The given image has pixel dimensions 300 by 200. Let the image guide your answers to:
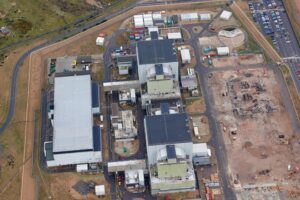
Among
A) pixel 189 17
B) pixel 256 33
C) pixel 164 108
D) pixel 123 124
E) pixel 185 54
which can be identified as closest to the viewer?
pixel 164 108

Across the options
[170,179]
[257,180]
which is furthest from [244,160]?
[170,179]

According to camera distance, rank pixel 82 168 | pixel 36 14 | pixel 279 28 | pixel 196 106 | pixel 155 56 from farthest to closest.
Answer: pixel 36 14 < pixel 279 28 < pixel 196 106 < pixel 155 56 < pixel 82 168

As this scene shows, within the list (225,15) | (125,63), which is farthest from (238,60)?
(125,63)

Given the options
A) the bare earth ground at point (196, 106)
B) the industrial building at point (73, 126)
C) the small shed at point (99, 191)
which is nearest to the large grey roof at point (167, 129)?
the bare earth ground at point (196, 106)

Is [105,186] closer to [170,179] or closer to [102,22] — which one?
[170,179]

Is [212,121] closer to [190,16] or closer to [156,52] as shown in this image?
[156,52]

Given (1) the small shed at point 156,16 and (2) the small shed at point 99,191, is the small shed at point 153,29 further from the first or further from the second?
(2) the small shed at point 99,191
